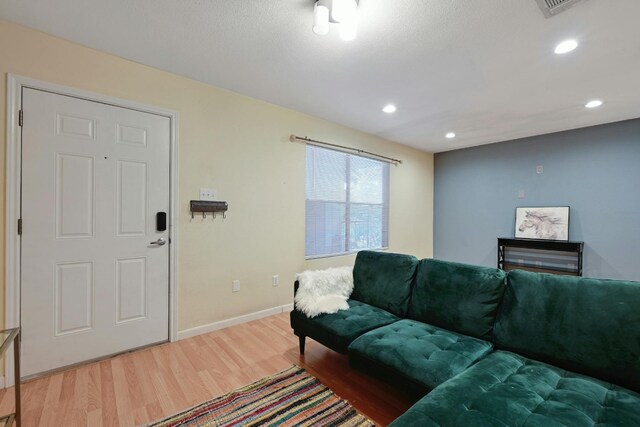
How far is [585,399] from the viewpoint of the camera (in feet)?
3.90

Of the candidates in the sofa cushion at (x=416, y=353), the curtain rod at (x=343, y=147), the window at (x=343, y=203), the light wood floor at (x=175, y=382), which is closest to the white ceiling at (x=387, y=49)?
the curtain rod at (x=343, y=147)

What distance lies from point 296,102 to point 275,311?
242cm

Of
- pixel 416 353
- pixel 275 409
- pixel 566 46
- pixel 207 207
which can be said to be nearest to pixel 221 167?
pixel 207 207

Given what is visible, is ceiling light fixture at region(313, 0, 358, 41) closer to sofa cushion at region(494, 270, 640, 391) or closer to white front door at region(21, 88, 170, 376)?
white front door at region(21, 88, 170, 376)

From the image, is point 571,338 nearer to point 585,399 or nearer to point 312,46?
point 585,399

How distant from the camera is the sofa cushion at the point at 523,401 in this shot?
107 cm

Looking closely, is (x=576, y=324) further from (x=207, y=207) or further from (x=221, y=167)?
(x=221, y=167)

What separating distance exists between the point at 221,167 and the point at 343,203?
6.07 feet

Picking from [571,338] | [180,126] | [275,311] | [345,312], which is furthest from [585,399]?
[180,126]

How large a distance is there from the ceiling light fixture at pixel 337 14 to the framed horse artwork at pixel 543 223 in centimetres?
435

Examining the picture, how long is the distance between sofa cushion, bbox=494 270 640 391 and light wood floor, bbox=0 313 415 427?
2.50ft

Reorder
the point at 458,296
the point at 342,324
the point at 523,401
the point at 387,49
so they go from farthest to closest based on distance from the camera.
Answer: the point at 387,49, the point at 342,324, the point at 458,296, the point at 523,401

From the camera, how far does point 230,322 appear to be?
2.98 m

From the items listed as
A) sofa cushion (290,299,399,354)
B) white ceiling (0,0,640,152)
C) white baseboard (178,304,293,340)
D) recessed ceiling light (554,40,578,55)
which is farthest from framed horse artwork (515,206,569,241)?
white baseboard (178,304,293,340)
